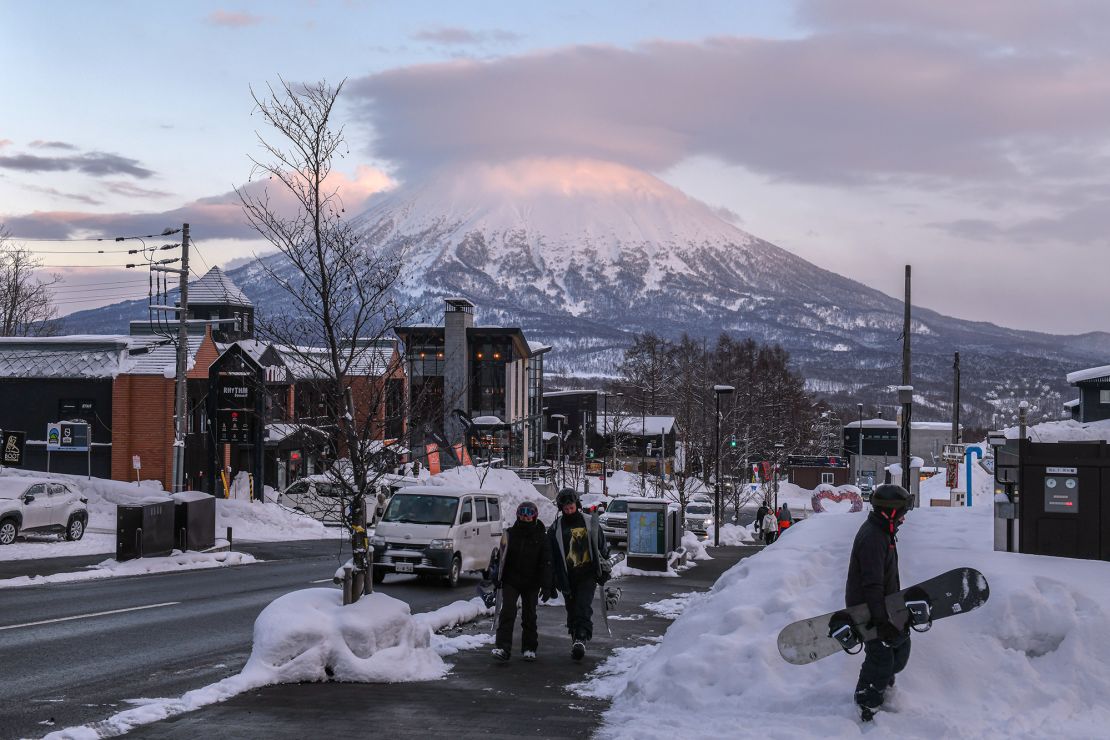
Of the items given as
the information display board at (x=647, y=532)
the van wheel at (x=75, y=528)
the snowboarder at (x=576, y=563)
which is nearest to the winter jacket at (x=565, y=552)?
the snowboarder at (x=576, y=563)

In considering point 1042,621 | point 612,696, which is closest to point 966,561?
point 1042,621

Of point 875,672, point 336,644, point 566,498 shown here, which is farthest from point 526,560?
point 875,672

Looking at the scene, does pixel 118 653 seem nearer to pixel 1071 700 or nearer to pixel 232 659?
pixel 232 659

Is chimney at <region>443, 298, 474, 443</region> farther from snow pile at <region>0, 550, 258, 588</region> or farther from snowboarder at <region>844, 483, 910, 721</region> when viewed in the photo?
snowboarder at <region>844, 483, 910, 721</region>

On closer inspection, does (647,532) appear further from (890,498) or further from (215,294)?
(215,294)

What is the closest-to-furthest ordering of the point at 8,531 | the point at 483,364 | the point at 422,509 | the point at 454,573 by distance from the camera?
the point at 454,573, the point at 422,509, the point at 8,531, the point at 483,364

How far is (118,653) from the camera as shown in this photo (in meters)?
12.8

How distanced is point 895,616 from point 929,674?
3.12 feet

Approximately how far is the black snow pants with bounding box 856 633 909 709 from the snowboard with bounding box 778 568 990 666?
91mm

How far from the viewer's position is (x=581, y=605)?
12.4 metres

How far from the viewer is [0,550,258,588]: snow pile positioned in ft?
70.8

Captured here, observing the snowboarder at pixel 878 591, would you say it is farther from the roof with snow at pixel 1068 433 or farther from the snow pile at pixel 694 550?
the snow pile at pixel 694 550

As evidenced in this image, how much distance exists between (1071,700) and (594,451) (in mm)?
115751

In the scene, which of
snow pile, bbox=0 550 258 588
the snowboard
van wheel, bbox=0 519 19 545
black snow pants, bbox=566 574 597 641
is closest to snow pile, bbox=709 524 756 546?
snow pile, bbox=0 550 258 588
